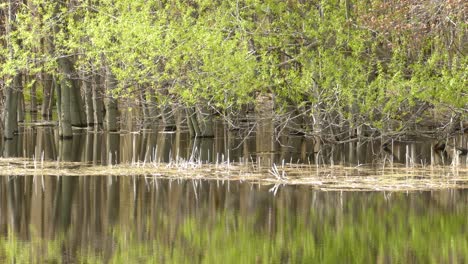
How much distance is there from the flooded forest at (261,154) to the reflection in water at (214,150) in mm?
115

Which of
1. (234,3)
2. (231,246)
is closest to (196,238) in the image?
(231,246)

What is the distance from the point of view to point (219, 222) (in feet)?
56.0

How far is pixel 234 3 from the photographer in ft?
91.2

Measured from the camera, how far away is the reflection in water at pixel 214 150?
88.8 ft

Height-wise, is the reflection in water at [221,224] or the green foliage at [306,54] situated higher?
the green foliage at [306,54]

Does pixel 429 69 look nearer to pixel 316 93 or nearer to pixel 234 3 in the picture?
pixel 316 93

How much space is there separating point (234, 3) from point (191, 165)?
5536 mm

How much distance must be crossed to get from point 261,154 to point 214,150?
1.63 meters

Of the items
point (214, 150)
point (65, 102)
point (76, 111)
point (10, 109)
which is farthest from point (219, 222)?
point (76, 111)

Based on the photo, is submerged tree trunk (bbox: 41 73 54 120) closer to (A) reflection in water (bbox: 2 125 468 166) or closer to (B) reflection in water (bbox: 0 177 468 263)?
(A) reflection in water (bbox: 2 125 468 166)

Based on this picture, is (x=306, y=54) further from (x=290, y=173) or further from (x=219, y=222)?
(x=219, y=222)

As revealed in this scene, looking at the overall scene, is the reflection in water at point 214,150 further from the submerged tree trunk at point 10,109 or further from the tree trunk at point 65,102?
the tree trunk at point 65,102

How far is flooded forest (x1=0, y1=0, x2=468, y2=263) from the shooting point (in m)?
15.2

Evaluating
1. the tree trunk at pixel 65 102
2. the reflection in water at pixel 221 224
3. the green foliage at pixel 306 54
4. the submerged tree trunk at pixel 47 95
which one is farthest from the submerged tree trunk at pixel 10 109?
the reflection in water at pixel 221 224
